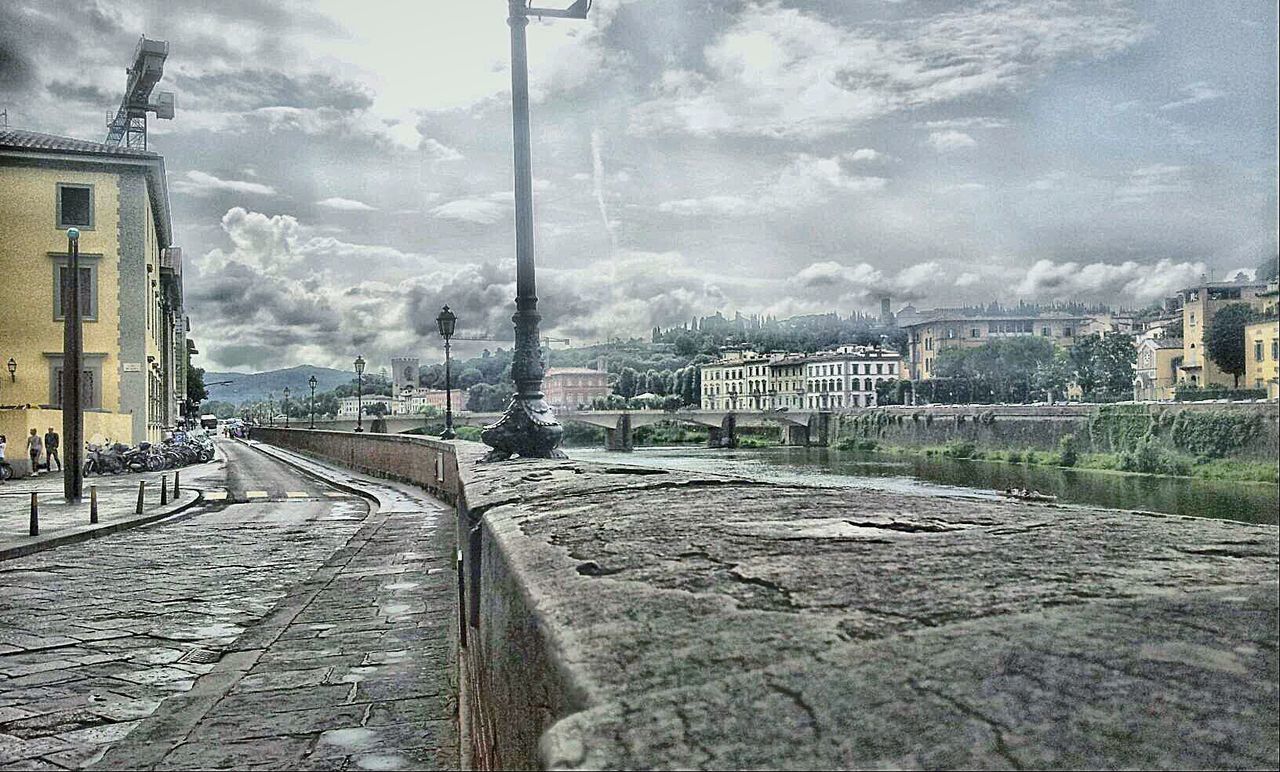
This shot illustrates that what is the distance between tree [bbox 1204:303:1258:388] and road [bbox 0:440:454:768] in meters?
2.75

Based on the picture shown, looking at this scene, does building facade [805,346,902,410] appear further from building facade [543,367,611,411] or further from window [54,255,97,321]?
window [54,255,97,321]

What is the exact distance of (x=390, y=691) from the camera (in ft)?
13.6

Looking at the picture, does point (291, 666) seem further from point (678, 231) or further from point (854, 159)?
point (854, 159)

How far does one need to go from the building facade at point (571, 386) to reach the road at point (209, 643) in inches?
60.5

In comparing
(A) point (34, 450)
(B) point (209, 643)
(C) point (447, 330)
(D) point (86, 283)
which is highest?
(D) point (86, 283)

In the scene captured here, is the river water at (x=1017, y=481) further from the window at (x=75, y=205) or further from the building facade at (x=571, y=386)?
the window at (x=75, y=205)

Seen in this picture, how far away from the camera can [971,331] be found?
2334mm

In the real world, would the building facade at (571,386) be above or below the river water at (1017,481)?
above

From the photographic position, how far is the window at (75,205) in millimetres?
27125

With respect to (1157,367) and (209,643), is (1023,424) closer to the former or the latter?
(1157,367)

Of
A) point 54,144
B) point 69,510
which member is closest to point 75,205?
point 54,144

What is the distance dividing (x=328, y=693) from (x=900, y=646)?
12.0ft

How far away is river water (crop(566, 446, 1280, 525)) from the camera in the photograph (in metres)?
1.19

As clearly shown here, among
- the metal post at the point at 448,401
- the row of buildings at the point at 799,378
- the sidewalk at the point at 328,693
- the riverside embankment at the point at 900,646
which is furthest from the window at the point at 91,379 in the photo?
the riverside embankment at the point at 900,646
